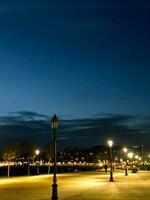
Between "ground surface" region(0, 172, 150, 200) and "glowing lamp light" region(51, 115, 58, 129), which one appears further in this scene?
"ground surface" region(0, 172, 150, 200)

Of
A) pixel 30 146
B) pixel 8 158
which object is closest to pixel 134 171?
pixel 8 158

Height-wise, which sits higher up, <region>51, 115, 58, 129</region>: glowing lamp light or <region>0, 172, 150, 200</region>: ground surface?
<region>51, 115, 58, 129</region>: glowing lamp light

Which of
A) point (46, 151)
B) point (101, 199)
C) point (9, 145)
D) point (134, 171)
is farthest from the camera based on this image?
point (46, 151)

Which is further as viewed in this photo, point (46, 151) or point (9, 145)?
point (46, 151)

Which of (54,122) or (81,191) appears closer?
(54,122)

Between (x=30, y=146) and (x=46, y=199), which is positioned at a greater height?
(x=30, y=146)

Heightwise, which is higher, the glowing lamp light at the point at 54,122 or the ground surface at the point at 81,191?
the glowing lamp light at the point at 54,122

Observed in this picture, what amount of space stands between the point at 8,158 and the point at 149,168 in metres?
37.4

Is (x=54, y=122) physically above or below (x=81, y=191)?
above

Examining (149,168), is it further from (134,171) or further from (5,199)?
(5,199)

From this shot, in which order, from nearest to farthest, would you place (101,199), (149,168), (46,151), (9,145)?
1. (101,199)
2. (9,145)
3. (149,168)
4. (46,151)

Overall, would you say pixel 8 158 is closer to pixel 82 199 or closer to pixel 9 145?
pixel 9 145

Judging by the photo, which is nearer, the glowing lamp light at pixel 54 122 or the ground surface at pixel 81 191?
the glowing lamp light at pixel 54 122

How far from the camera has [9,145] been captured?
91438 mm
